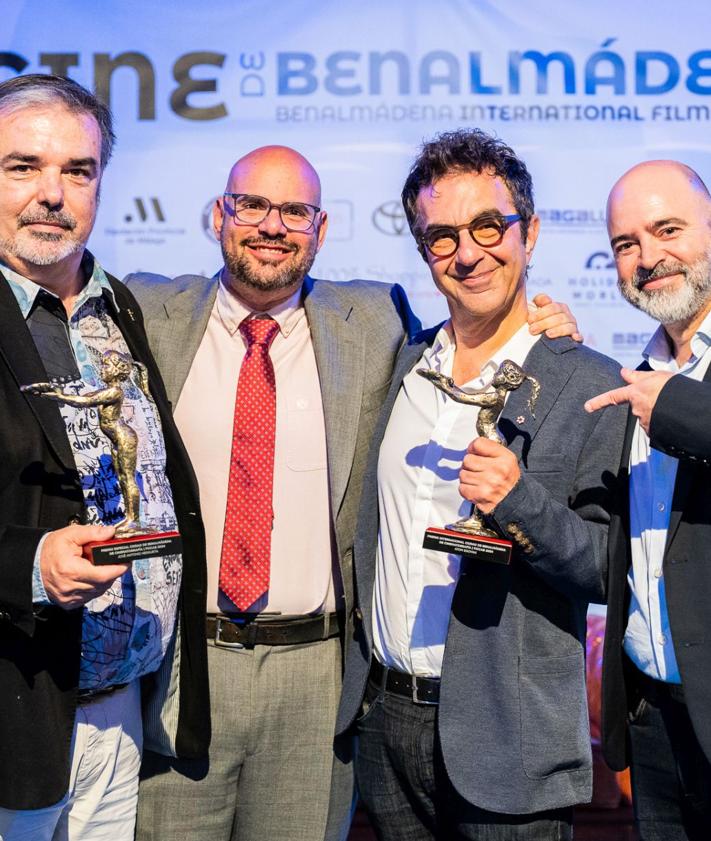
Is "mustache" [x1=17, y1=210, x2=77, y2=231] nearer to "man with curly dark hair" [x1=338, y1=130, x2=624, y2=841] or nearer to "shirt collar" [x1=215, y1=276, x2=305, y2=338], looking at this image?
"shirt collar" [x1=215, y1=276, x2=305, y2=338]

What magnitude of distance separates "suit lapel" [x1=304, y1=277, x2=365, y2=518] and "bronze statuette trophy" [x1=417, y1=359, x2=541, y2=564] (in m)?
0.47

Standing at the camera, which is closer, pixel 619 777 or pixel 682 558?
pixel 682 558

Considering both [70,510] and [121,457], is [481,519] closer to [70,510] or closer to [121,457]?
[121,457]

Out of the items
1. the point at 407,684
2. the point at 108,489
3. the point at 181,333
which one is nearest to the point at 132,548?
the point at 108,489

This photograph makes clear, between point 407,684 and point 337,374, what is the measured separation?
2.51ft

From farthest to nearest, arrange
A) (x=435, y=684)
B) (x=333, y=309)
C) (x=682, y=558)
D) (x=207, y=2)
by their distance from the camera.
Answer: (x=207, y=2) < (x=333, y=309) < (x=435, y=684) < (x=682, y=558)

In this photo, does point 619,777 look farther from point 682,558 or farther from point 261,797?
point 682,558

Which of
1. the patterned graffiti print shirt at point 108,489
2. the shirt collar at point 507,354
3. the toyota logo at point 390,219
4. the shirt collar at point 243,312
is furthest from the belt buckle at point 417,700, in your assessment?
the toyota logo at point 390,219

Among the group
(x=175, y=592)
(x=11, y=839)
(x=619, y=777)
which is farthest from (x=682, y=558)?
(x=619, y=777)

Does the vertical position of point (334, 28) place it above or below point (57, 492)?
above

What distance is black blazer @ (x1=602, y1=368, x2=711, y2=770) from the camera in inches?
68.7

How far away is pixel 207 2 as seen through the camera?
13.3 feet

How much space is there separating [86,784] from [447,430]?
1.05 m

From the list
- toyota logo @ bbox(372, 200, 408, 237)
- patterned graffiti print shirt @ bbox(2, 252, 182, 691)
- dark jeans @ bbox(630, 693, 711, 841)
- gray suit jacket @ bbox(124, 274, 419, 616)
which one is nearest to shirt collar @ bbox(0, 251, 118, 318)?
patterned graffiti print shirt @ bbox(2, 252, 182, 691)
